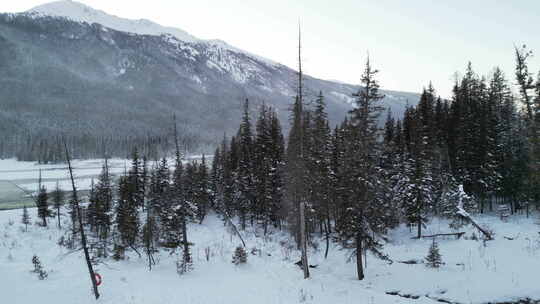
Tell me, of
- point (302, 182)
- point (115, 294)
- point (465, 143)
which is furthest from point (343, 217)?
point (465, 143)

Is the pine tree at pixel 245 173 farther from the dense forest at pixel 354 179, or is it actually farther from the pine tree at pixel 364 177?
the pine tree at pixel 364 177

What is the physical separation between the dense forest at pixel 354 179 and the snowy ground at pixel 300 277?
1568 millimetres

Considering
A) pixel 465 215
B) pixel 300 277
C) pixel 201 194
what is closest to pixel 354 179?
pixel 300 277

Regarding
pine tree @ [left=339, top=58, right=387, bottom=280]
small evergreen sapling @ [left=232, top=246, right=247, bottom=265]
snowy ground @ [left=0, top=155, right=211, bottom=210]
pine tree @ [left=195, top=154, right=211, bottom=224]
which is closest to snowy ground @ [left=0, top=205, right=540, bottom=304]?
small evergreen sapling @ [left=232, top=246, right=247, bottom=265]

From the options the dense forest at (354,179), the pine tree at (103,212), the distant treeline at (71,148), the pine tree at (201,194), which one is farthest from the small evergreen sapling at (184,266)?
the distant treeline at (71,148)

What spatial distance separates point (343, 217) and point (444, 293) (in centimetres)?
610

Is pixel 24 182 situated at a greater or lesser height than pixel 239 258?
lesser

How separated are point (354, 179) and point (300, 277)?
23.1ft

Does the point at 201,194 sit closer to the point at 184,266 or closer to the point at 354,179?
the point at 184,266

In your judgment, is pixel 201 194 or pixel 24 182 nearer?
pixel 201 194

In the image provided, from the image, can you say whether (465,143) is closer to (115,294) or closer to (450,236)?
(450,236)

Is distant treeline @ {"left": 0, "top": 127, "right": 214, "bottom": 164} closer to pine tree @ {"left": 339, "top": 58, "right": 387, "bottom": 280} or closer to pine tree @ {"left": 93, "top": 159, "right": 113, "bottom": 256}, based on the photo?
pine tree @ {"left": 93, "top": 159, "right": 113, "bottom": 256}

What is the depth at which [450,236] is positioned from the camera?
2550 cm

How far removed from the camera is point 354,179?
55.3 feet
